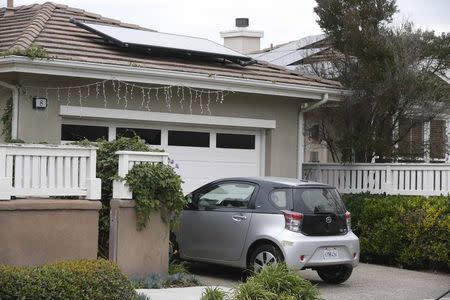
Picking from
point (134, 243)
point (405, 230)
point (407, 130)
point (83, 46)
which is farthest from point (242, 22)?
point (134, 243)

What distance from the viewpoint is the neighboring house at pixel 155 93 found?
13602mm

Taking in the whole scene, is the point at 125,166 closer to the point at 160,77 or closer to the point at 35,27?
the point at 160,77

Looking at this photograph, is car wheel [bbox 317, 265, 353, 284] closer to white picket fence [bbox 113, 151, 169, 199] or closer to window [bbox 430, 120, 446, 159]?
white picket fence [bbox 113, 151, 169, 199]

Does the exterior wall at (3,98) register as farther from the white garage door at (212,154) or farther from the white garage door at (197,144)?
the white garage door at (212,154)

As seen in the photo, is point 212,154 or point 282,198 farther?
point 212,154

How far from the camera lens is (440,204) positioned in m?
14.5

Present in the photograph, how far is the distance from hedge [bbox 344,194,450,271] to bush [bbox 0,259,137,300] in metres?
6.75

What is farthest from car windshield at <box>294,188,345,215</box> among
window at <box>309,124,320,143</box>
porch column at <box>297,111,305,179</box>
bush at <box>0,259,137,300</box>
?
window at <box>309,124,320,143</box>

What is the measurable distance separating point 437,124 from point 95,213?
32.4ft

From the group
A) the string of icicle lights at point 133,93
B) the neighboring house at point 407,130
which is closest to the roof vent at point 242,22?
the neighboring house at point 407,130

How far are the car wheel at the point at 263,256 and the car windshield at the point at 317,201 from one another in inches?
26.7

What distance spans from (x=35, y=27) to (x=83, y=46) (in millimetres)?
1079

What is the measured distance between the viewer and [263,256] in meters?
11.9

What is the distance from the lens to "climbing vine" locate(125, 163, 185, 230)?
11.4 m
